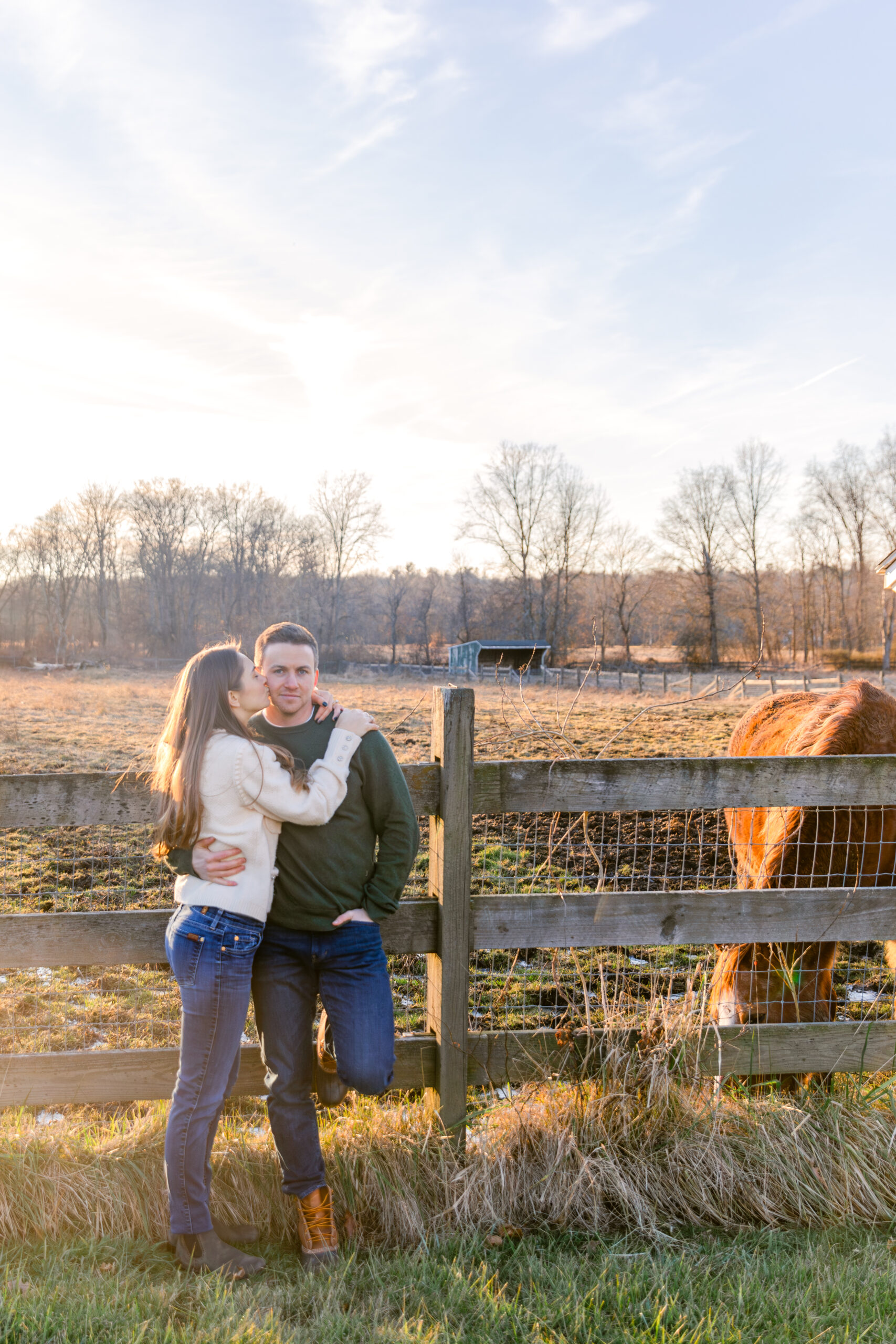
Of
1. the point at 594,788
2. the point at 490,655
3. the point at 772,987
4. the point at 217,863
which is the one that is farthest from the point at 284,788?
the point at 490,655

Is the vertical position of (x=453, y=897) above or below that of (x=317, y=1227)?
above

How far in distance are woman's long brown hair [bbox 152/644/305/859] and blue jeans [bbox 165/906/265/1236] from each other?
26 cm

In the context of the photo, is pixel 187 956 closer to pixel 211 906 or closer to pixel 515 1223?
pixel 211 906

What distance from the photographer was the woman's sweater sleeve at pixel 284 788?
259cm

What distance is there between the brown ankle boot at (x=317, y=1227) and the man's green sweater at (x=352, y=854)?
83 centimetres

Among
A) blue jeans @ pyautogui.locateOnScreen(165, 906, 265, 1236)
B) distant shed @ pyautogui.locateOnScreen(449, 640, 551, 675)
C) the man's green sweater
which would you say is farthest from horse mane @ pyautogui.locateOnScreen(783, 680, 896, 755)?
distant shed @ pyautogui.locateOnScreen(449, 640, 551, 675)

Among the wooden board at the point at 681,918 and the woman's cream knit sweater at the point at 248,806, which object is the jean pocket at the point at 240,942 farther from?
the wooden board at the point at 681,918

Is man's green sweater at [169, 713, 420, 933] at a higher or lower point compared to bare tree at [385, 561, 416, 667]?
lower

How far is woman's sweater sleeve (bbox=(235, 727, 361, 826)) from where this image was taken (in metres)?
2.59

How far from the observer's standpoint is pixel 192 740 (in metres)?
2.62

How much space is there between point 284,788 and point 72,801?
858mm

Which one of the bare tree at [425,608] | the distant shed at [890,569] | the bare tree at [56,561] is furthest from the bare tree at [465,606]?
the distant shed at [890,569]

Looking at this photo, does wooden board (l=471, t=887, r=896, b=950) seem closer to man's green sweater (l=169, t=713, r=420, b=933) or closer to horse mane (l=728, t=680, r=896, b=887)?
horse mane (l=728, t=680, r=896, b=887)

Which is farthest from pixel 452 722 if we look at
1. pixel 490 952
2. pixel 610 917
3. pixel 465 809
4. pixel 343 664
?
pixel 343 664
